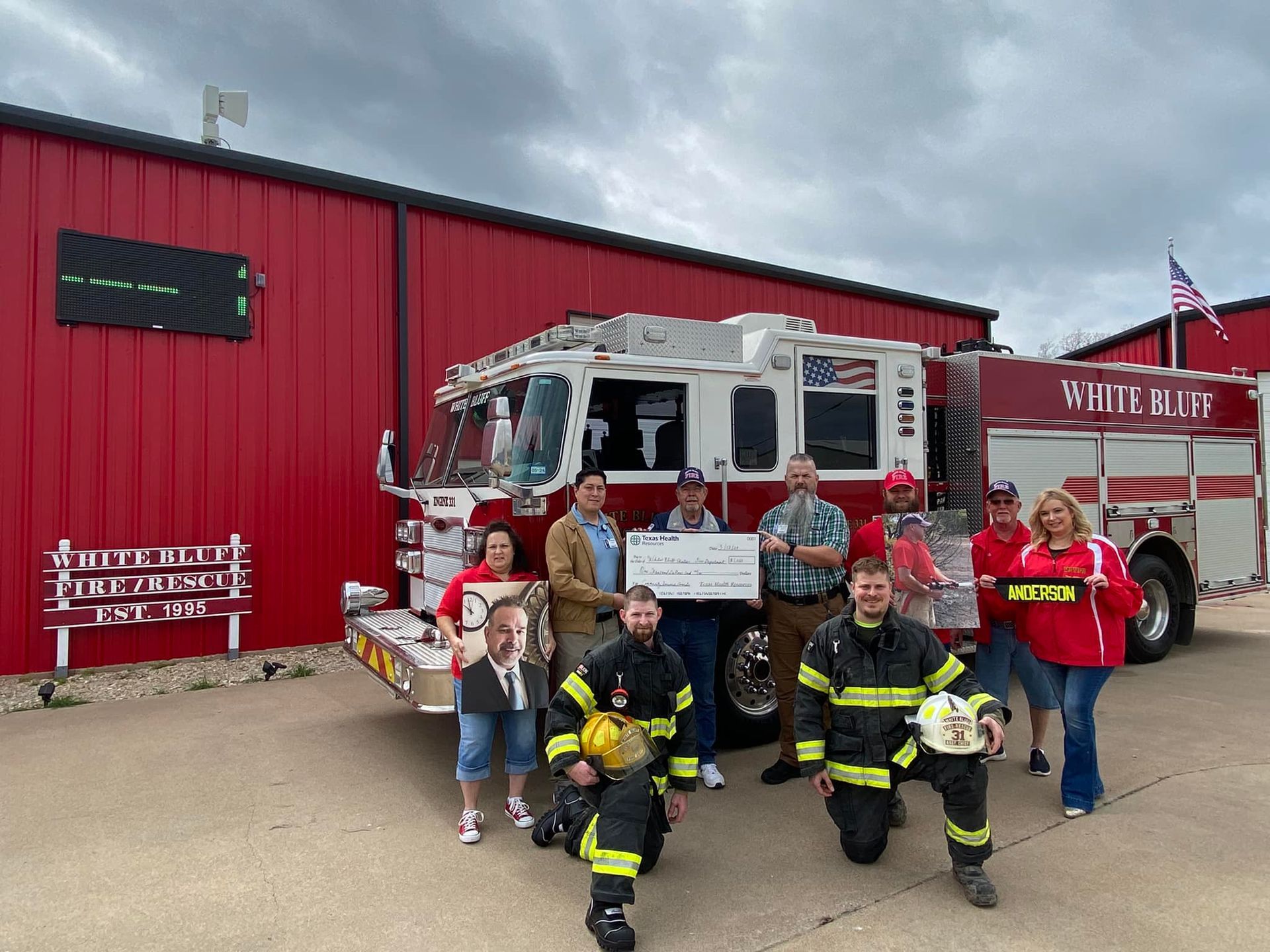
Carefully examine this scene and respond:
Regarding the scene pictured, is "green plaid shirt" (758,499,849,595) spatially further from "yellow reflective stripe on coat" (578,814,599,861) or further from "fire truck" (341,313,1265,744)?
"yellow reflective stripe on coat" (578,814,599,861)

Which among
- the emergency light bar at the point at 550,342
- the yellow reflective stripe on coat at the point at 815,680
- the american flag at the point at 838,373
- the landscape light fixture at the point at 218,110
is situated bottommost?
the yellow reflective stripe on coat at the point at 815,680

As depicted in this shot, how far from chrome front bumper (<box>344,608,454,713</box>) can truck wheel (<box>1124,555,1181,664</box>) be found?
6024mm

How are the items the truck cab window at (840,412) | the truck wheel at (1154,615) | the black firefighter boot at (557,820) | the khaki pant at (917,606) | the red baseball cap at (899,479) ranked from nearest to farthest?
the black firefighter boot at (557,820) → the khaki pant at (917,606) → the red baseball cap at (899,479) → the truck cab window at (840,412) → the truck wheel at (1154,615)

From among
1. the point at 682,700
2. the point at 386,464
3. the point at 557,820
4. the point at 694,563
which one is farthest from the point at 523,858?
the point at 386,464

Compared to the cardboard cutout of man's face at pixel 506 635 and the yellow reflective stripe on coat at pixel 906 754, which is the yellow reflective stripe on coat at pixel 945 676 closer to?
the yellow reflective stripe on coat at pixel 906 754

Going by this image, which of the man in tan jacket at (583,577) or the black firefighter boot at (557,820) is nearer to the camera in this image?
the black firefighter boot at (557,820)

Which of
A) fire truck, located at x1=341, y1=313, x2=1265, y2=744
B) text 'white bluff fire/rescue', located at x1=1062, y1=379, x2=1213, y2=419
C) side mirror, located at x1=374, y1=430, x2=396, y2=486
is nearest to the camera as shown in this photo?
fire truck, located at x1=341, y1=313, x2=1265, y2=744

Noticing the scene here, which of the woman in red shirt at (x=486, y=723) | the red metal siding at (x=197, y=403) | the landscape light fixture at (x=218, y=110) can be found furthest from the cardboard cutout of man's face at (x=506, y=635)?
the landscape light fixture at (x=218, y=110)

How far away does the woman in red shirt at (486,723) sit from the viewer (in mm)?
3977

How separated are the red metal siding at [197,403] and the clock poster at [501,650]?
509 cm

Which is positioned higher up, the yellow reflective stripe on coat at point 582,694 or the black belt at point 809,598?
the black belt at point 809,598

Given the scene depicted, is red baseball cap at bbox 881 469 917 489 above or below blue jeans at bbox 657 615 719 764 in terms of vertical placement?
above

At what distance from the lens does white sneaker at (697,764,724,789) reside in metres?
4.58

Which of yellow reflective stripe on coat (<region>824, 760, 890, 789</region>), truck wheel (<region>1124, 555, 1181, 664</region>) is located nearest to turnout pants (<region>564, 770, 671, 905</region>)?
yellow reflective stripe on coat (<region>824, 760, 890, 789</region>)
